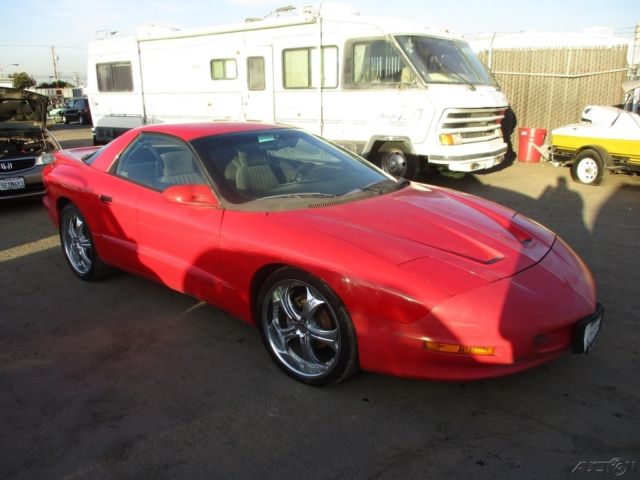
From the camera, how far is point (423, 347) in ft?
8.43

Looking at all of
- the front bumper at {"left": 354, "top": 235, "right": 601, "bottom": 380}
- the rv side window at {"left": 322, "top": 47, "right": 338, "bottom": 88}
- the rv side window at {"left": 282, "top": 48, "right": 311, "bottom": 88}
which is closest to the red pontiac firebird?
the front bumper at {"left": 354, "top": 235, "right": 601, "bottom": 380}

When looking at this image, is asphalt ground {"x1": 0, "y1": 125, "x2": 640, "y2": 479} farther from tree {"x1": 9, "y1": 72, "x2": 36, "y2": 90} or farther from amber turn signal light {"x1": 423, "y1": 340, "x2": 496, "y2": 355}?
tree {"x1": 9, "y1": 72, "x2": 36, "y2": 90}

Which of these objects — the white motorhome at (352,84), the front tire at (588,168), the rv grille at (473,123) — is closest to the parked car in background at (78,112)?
the white motorhome at (352,84)

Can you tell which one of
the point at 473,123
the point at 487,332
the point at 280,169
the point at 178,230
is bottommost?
the point at 487,332

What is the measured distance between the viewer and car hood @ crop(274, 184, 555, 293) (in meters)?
2.74

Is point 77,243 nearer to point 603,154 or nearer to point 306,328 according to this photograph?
point 306,328

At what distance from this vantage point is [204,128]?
13.5 feet

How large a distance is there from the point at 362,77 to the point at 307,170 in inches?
211

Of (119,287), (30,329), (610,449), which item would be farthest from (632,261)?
(30,329)

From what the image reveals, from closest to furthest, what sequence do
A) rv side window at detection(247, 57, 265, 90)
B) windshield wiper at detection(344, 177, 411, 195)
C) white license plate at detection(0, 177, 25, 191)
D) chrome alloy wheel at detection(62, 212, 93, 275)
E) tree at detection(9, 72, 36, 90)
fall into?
windshield wiper at detection(344, 177, 411, 195)
chrome alloy wheel at detection(62, 212, 93, 275)
white license plate at detection(0, 177, 25, 191)
rv side window at detection(247, 57, 265, 90)
tree at detection(9, 72, 36, 90)

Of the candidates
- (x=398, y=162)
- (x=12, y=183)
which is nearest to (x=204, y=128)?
(x=12, y=183)

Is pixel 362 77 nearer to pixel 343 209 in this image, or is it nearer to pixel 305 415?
pixel 343 209
